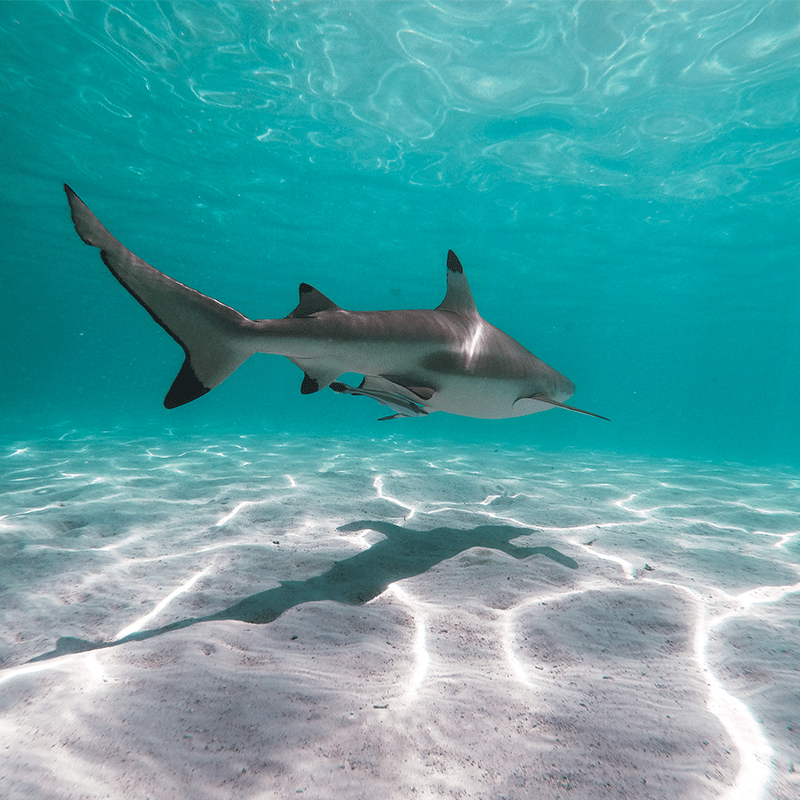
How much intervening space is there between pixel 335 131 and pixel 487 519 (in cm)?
1644

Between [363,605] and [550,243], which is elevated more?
[550,243]

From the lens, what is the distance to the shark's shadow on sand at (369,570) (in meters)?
2.97

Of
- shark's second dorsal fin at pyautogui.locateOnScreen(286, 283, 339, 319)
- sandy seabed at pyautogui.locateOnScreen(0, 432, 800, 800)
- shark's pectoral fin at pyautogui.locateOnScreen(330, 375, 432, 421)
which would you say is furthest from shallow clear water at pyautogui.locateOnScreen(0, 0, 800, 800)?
shark's second dorsal fin at pyautogui.locateOnScreen(286, 283, 339, 319)

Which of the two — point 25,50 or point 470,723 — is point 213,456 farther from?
point 25,50

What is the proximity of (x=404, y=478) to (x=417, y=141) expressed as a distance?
47.5ft

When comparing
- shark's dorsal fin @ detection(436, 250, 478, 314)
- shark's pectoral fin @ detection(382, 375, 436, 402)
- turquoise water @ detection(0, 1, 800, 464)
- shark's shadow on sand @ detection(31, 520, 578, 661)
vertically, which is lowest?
shark's shadow on sand @ detection(31, 520, 578, 661)

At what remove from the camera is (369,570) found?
3.83 metres

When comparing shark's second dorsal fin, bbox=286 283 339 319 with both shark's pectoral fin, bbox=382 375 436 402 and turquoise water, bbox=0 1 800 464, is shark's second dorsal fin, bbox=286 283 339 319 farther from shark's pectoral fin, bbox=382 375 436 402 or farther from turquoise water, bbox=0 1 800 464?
turquoise water, bbox=0 1 800 464

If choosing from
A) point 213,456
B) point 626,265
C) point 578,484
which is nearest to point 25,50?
point 213,456

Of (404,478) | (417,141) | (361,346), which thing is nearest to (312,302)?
(361,346)

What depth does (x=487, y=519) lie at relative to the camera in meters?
5.87

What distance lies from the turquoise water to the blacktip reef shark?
1224cm

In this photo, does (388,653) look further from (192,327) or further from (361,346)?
(192,327)

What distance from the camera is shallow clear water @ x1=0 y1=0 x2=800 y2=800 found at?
1871 millimetres
